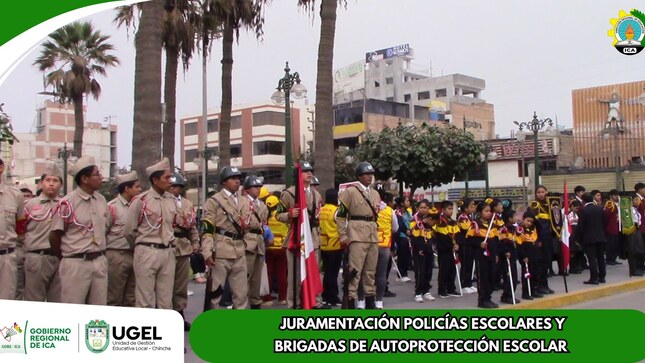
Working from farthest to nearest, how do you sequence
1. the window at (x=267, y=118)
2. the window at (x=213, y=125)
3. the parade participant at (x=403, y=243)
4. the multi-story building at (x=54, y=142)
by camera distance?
the multi-story building at (x=54, y=142) → the window at (x=213, y=125) → the window at (x=267, y=118) → the parade participant at (x=403, y=243)

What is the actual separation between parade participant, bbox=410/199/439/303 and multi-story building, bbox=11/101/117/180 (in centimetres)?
6248

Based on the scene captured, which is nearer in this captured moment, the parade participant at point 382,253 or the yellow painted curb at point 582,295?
the parade participant at point 382,253

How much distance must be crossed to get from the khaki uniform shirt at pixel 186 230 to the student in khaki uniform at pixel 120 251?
23.6 inches

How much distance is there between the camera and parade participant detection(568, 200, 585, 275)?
1433cm

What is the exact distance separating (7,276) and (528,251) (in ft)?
25.5

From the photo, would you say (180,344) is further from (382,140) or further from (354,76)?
(354,76)

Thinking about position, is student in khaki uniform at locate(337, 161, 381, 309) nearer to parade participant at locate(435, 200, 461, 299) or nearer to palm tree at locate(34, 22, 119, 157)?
parade participant at locate(435, 200, 461, 299)

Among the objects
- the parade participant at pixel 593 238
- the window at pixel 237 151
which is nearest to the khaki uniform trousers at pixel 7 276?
the parade participant at pixel 593 238

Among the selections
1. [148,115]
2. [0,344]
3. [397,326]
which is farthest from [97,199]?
Result: [148,115]

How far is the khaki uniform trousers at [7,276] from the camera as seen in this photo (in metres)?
6.58

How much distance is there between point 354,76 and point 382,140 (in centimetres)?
4744

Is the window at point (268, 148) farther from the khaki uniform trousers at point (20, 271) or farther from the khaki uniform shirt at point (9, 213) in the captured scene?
the khaki uniform shirt at point (9, 213)

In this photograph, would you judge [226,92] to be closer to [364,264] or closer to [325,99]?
[325,99]

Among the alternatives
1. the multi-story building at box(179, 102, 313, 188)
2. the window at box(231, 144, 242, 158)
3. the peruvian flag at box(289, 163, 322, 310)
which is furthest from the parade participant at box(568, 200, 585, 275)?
the window at box(231, 144, 242, 158)
